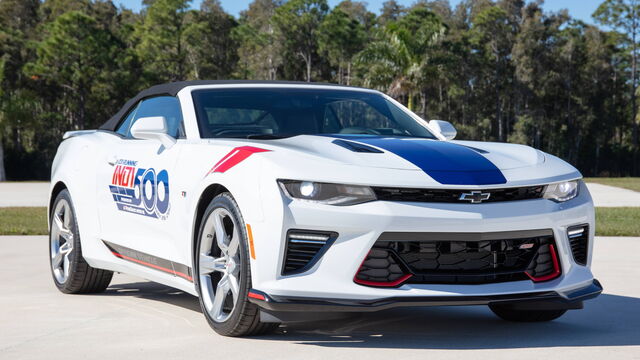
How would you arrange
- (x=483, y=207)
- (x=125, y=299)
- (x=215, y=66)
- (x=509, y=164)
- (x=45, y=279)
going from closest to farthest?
1. (x=483, y=207)
2. (x=509, y=164)
3. (x=125, y=299)
4. (x=45, y=279)
5. (x=215, y=66)

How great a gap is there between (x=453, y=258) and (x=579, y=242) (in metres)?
0.86

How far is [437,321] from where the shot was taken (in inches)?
222

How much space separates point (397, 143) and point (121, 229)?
2153 mm

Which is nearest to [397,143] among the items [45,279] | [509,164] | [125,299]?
[509,164]

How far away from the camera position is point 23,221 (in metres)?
15.3

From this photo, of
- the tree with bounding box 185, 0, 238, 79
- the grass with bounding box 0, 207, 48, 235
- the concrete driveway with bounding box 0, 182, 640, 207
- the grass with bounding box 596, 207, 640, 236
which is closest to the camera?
the grass with bounding box 596, 207, 640, 236

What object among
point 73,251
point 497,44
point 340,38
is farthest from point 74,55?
point 73,251

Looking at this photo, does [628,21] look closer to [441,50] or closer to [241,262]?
[441,50]

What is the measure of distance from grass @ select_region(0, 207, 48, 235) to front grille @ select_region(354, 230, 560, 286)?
9.38 metres

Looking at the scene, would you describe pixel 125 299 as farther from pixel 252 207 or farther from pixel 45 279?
pixel 252 207

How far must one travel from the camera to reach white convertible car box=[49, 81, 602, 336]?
4504 millimetres

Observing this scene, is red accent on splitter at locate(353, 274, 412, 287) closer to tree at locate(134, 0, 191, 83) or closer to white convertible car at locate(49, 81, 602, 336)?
white convertible car at locate(49, 81, 602, 336)

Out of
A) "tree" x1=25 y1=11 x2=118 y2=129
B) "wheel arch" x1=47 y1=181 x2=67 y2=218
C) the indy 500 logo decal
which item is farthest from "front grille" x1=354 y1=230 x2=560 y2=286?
"tree" x1=25 y1=11 x2=118 y2=129

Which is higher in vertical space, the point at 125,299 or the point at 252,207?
the point at 252,207
